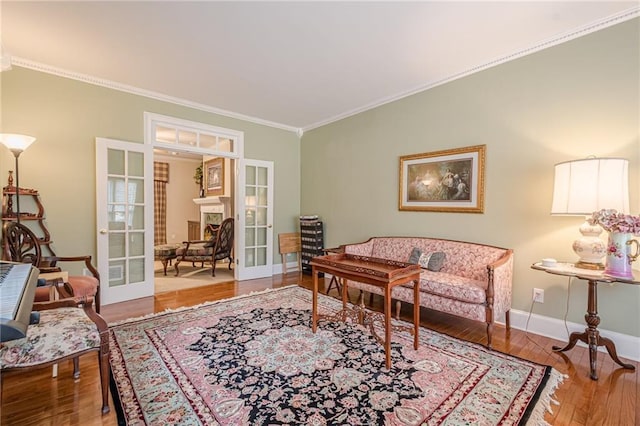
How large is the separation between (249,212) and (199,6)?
3.21m

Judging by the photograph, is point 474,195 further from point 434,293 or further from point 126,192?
point 126,192

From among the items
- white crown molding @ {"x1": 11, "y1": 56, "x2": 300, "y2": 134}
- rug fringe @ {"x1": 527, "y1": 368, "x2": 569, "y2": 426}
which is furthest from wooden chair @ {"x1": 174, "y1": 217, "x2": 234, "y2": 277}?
rug fringe @ {"x1": 527, "y1": 368, "x2": 569, "y2": 426}

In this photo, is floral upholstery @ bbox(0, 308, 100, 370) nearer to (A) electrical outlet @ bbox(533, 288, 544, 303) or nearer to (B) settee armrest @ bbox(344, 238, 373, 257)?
(B) settee armrest @ bbox(344, 238, 373, 257)

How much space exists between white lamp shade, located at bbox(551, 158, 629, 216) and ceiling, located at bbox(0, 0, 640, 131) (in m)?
1.27

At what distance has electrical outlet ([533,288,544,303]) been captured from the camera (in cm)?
275

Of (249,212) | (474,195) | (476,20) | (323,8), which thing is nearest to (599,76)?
(476,20)

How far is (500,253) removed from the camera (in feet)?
9.59

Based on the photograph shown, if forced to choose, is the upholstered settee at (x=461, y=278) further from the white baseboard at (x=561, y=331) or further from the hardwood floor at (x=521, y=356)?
the hardwood floor at (x=521, y=356)

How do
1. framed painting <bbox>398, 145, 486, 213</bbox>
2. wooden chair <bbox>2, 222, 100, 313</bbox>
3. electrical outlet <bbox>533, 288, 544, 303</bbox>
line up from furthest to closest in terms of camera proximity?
framed painting <bbox>398, 145, 486, 213</bbox> < electrical outlet <bbox>533, 288, 544, 303</bbox> < wooden chair <bbox>2, 222, 100, 313</bbox>

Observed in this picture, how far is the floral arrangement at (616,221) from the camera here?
76.4 inches

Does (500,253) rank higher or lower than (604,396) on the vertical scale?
higher

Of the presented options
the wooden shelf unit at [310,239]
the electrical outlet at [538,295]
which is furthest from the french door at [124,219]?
the electrical outlet at [538,295]

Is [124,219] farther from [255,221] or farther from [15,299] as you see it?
[15,299]

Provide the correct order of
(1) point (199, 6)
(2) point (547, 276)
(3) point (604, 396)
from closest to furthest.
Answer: (3) point (604, 396)
(1) point (199, 6)
(2) point (547, 276)
